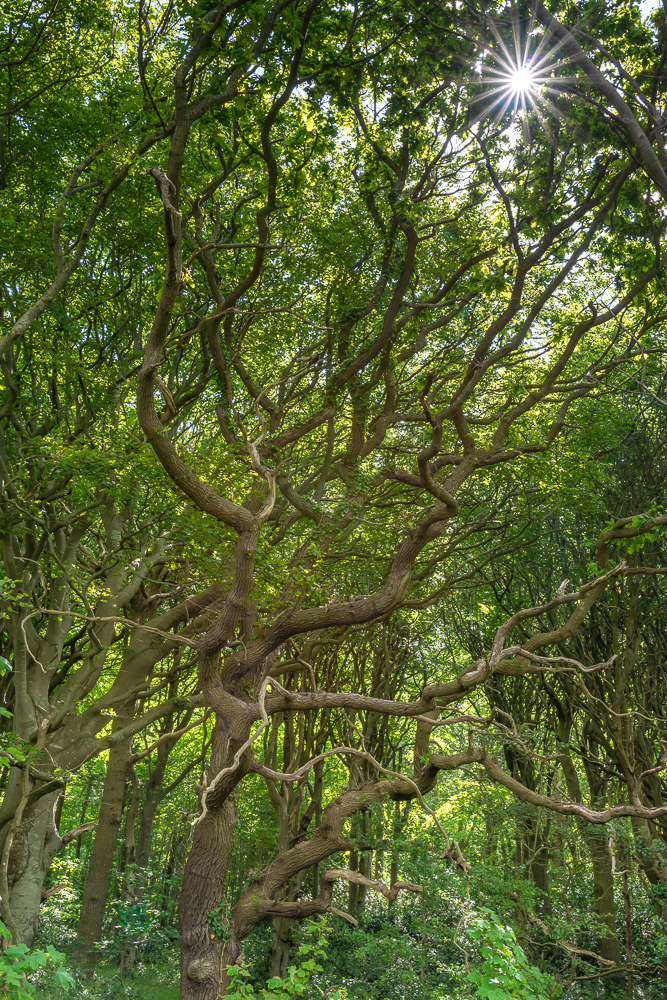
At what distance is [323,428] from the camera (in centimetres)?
1316

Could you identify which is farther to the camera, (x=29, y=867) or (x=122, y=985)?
(x=122, y=985)

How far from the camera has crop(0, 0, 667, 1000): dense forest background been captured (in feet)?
21.7

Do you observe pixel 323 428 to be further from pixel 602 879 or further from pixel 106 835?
pixel 602 879

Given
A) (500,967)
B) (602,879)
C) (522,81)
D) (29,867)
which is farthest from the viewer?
(602,879)

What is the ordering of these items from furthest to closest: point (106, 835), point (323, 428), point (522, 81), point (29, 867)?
point (323, 428) → point (106, 835) → point (29, 867) → point (522, 81)

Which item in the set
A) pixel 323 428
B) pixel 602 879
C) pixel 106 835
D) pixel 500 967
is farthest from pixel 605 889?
pixel 323 428

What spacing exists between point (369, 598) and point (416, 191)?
576 cm

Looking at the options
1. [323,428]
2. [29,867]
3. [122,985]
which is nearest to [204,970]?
[29,867]

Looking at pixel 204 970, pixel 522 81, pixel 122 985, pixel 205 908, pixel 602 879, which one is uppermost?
pixel 522 81

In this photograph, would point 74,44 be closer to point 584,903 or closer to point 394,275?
point 394,275

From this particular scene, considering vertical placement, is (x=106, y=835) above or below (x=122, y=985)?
above


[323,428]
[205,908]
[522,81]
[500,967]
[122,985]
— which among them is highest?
[323,428]

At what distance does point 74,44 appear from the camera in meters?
8.45

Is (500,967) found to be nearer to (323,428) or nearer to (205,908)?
(205,908)
